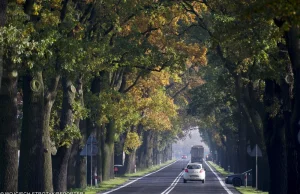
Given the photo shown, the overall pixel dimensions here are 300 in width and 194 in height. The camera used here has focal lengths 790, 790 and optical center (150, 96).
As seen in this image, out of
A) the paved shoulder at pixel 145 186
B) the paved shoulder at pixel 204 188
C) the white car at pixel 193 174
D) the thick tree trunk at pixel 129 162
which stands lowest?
the paved shoulder at pixel 204 188

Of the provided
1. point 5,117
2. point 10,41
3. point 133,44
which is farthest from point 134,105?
point 10,41

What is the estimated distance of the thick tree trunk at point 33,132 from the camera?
3017 centimetres

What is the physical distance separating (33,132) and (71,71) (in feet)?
9.32

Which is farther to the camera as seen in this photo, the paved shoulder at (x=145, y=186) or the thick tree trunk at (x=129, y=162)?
the thick tree trunk at (x=129, y=162)

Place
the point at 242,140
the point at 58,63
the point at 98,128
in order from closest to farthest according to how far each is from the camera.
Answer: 1. the point at 58,63
2. the point at 98,128
3. the point at 242,140

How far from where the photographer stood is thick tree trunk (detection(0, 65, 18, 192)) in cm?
2522

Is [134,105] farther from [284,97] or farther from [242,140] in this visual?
[284,97]

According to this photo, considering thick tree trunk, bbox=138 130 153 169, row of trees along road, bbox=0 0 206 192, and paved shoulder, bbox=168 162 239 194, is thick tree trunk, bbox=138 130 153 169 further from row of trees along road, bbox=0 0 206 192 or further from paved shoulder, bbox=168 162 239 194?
paved shoulder, bbox=168 162 239 194

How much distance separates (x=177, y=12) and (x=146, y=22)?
2945 millimetres

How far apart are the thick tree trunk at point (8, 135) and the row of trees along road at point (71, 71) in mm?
32

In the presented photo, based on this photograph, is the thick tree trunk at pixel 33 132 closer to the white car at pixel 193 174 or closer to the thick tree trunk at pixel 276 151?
the thick tree trunk at pixel 276 151

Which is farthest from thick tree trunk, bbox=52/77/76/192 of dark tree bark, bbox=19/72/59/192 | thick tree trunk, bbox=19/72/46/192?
thick tree trunk, bbox=19/72/46/192

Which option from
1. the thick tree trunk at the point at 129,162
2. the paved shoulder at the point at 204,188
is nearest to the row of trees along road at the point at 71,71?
the paved shoulder at the point at 204,188

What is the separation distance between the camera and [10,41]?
2100 centimetres
